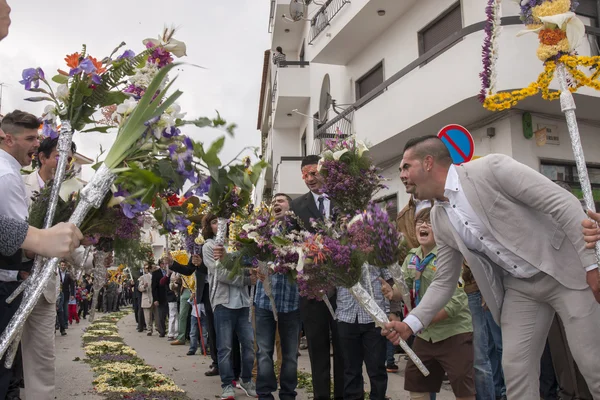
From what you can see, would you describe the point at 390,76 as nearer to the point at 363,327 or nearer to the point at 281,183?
the point at 281,183

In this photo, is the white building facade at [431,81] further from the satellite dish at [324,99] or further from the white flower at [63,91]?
the white flower at [63,91]

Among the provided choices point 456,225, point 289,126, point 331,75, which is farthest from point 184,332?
point 289,126

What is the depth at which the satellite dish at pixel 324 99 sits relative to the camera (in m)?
20.3

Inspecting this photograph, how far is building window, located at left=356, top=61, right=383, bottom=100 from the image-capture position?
55.6 ft

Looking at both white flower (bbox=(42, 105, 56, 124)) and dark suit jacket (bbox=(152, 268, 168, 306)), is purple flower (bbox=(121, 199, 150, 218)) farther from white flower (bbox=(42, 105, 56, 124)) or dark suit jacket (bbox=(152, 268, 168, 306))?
dark suit jacket (bbox=(152, 268, 168, 306))

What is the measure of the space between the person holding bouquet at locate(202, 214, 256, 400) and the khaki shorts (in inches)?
109

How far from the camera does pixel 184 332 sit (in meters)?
16.1

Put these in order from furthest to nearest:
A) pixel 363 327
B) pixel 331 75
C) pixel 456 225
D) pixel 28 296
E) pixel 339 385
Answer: pixel 331 75 < pixel 339 385 < pixel 363 327 < pixel 456 225 < pixel 28 296

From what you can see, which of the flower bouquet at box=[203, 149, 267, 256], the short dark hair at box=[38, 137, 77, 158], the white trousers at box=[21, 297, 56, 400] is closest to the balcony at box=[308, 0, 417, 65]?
the short dark hair at box=[38, 137, 77, 158]

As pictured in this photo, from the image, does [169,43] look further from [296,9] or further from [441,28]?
[296,9]

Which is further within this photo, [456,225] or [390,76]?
[390,76]

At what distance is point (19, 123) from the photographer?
4273 millimetres

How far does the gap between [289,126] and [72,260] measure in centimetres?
2572

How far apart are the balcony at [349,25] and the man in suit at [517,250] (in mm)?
11863
